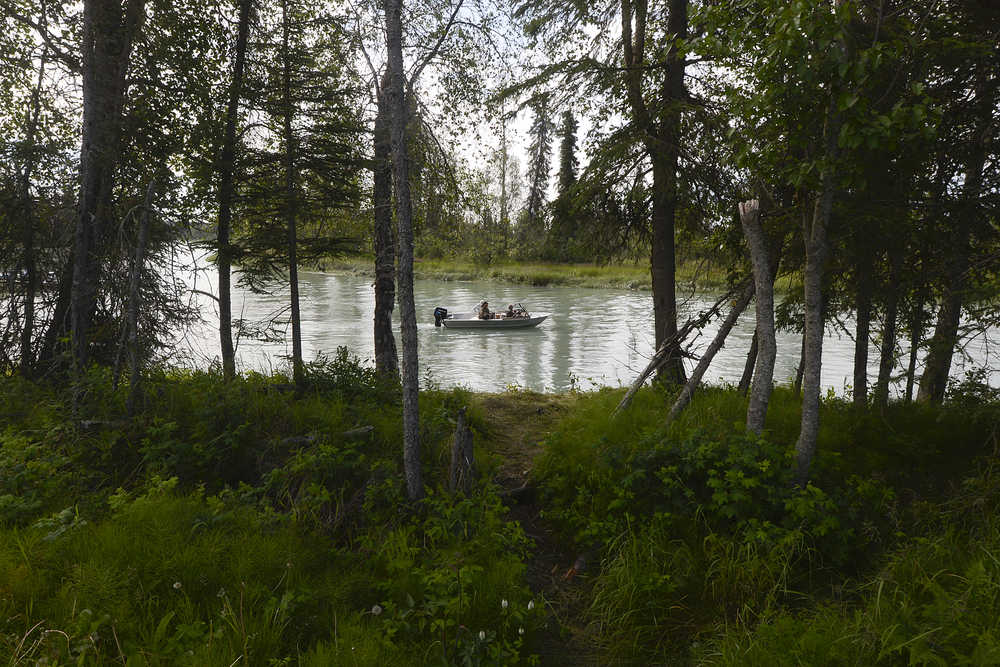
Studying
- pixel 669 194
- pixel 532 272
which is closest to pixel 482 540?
pixel 669 194

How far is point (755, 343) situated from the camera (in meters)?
7.29

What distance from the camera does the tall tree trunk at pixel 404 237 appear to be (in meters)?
4.33

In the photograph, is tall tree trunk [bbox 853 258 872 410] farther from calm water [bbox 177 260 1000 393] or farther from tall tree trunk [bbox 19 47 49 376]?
tall tree trunk [bbox 19 47 49 376]

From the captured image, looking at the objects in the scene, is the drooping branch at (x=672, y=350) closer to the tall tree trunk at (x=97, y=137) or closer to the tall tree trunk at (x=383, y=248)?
the tall tree trunk at (x=383, y=248)

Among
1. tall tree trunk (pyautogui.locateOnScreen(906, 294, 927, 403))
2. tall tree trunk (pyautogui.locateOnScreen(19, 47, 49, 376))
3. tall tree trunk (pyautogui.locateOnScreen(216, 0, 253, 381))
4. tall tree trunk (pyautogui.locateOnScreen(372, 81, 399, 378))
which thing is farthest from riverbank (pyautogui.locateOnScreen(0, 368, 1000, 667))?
tall tree trunk (pyautogui.locateOnScreen(372, 81, 399, 378))

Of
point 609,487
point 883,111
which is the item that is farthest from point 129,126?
point 883,111

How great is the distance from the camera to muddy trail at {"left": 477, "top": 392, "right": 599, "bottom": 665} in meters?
3.83

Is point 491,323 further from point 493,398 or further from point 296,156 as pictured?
point 296,156

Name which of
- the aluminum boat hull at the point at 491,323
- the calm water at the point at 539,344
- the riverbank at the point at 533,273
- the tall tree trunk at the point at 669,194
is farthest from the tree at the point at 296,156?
the riverbank at the point at 533,273

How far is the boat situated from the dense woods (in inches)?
471

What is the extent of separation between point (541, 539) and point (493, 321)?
54.2 ft

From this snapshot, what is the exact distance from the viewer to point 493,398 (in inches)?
379

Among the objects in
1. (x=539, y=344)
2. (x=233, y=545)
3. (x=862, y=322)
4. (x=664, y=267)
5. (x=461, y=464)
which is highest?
(x=664, y=267)

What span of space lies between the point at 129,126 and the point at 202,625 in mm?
6723
